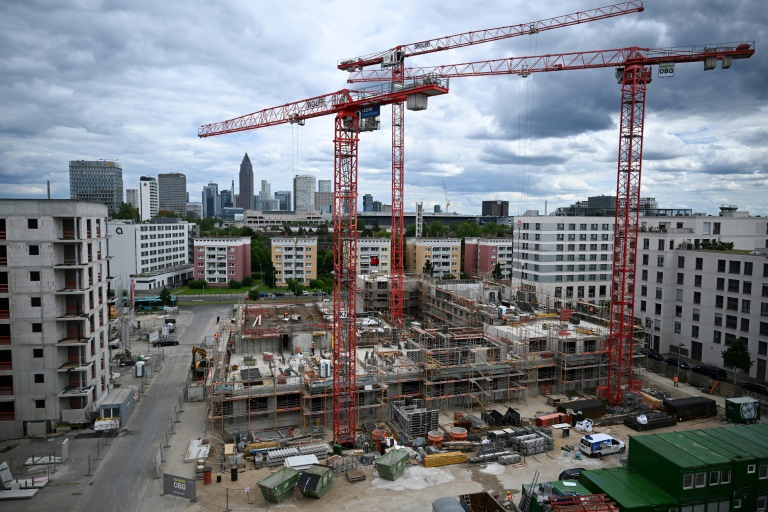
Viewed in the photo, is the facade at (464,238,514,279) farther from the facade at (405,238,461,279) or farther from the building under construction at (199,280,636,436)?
the building under construction at (199,280,636,436)

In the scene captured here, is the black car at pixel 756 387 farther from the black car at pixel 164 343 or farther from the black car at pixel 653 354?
the black car at pixel 164 343

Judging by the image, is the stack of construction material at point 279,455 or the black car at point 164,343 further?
the black car at point 164,343

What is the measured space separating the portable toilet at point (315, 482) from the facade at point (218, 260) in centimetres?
5685

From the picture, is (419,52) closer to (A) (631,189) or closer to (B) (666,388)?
(A) (631,189)

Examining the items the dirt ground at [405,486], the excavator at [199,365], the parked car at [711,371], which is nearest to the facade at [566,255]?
the parked car at [711,371]

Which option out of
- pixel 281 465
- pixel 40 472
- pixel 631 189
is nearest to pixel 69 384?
pixel 40 472

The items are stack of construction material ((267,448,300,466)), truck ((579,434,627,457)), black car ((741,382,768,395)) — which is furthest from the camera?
black car ((741,382,768,395))

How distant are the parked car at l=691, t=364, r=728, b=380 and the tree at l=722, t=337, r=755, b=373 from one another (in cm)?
107

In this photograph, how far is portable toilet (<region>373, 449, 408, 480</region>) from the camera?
787 inches

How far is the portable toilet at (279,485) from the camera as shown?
59.8 ft

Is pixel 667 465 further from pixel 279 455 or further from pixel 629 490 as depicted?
pixel 279 455

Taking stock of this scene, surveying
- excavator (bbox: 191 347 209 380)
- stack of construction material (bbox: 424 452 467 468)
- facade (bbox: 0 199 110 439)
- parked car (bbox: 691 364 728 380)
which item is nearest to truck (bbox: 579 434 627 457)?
stack of construction material (bbox: 424 452 467 468)

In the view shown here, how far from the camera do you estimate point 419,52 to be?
4612cm

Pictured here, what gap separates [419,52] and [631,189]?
24225 millimetres
